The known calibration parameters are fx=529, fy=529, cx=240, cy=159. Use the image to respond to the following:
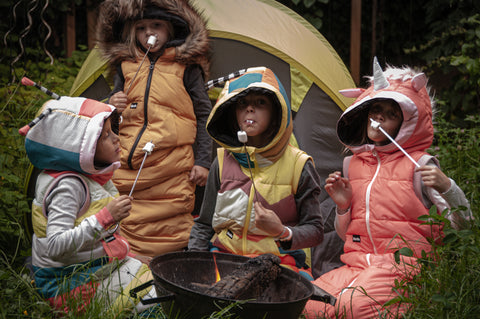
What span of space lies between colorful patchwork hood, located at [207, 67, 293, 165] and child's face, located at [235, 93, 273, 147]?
0.04m

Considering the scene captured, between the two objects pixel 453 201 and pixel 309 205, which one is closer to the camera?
pixel 453 201

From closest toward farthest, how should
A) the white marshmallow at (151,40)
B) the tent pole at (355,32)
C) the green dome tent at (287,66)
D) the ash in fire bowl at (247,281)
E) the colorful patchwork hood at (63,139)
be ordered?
the ash in fire bowl at (247,281), the colorful patchwork hood at (63,139), the white marshmallow at (151,40), the green dome tent at (287,66), the tent pole at (355,32)

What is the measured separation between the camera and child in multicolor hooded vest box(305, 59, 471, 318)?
6.94ft

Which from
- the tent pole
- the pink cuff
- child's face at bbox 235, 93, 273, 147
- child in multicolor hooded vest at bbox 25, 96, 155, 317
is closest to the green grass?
child in multicolor hooded vest at bbox 25, 96, 155, 317

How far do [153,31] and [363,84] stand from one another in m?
3.75

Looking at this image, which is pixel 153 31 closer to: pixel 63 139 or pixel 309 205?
pixel 63 139

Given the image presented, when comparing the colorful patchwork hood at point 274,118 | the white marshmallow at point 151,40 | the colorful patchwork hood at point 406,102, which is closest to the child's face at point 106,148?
the colorful patchwork hood at point 274,118

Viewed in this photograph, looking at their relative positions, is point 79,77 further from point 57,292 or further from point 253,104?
point 57,292

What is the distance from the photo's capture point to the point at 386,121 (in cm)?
238

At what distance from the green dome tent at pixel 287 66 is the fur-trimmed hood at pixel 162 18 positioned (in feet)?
0.45

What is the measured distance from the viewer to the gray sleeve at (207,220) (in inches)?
97.1

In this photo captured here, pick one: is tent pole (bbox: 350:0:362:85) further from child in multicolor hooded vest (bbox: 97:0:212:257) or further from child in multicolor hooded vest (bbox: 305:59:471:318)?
child in multicolor hooded vest (bbox: 305:59:471:318)

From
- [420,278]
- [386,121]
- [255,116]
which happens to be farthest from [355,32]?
[420,278]

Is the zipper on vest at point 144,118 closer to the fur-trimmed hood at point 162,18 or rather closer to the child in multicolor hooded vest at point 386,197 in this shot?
the fur-trimmed hood at point 162,18
